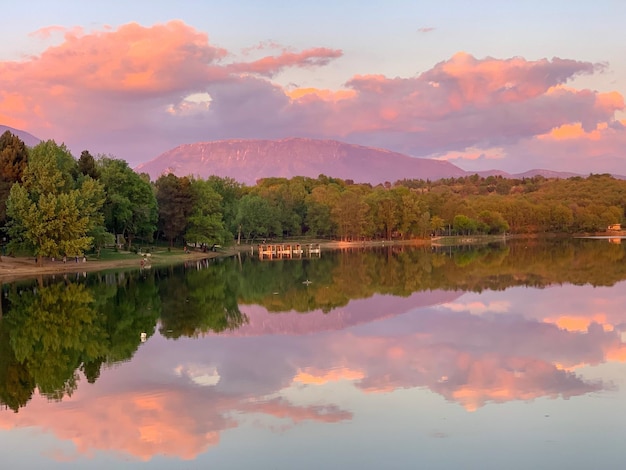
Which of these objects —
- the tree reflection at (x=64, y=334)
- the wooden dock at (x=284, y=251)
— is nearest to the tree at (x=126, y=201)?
the wooden dock at (x=284, y=251)

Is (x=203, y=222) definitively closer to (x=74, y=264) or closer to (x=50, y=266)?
(x=74, y=264)

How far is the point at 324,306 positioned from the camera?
39375mm

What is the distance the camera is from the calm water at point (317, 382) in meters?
14.7

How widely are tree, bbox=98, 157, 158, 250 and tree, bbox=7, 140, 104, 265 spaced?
11.1 m

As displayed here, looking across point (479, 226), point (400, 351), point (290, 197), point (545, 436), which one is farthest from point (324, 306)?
point (479, 226)

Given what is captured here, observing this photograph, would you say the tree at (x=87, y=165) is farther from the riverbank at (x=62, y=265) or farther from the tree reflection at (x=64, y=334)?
the tree reflection at (x=64, y=334)

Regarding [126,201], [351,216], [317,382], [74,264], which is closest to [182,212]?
[126,201]

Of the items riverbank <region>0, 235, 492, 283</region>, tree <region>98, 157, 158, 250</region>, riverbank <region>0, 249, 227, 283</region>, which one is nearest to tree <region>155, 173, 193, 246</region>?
riverbank <region>0, 235, 492, 283</region>

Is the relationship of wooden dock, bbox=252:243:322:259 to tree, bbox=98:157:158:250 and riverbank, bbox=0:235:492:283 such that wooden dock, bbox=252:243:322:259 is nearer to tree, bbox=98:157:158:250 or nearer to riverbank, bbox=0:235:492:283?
riverbank, bbox=0:235:492:283

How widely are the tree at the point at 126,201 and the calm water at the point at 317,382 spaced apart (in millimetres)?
38494

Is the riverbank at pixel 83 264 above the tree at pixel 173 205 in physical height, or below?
below

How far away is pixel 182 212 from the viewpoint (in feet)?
318

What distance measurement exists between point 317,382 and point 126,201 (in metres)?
64.4

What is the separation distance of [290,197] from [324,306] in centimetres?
10904
